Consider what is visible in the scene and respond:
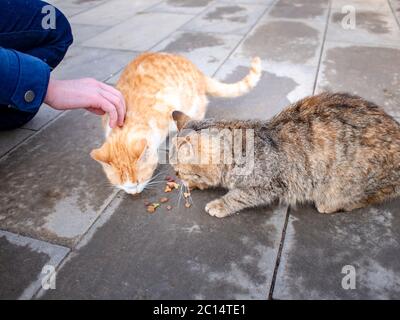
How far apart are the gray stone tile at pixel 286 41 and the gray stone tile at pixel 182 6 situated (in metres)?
1.53

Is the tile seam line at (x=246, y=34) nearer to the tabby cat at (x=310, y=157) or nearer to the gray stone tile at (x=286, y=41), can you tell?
the gray stone tile at (x=286, y=41)

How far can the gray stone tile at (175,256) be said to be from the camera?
84.0 inches

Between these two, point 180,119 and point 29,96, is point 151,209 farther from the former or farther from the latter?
point 29,96

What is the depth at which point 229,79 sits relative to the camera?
4445 millimetres

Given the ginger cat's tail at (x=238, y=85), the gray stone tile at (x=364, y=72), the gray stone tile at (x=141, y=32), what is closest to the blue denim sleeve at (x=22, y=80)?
the ginger cat's tail at (x=238, y=85)

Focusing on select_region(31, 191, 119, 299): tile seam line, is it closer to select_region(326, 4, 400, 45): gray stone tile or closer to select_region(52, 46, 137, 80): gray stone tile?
select_region(52, 46, 137, 80): gray stone tile

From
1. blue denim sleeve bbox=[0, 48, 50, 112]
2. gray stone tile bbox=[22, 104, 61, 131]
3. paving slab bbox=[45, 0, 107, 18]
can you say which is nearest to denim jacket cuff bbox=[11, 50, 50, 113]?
blue denim sleeve bbox=[0, 48, 50, 112]

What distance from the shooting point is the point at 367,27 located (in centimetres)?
582

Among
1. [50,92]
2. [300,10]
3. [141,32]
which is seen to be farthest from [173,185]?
[300,10]

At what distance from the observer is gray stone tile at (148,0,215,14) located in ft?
23.2

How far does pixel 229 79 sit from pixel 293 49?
1358 mm

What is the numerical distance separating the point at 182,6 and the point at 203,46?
8.09 ft

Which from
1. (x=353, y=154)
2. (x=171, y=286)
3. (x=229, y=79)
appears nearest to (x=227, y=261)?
(x=171, y=286)

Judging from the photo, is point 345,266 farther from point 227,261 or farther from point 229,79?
point 229,79
